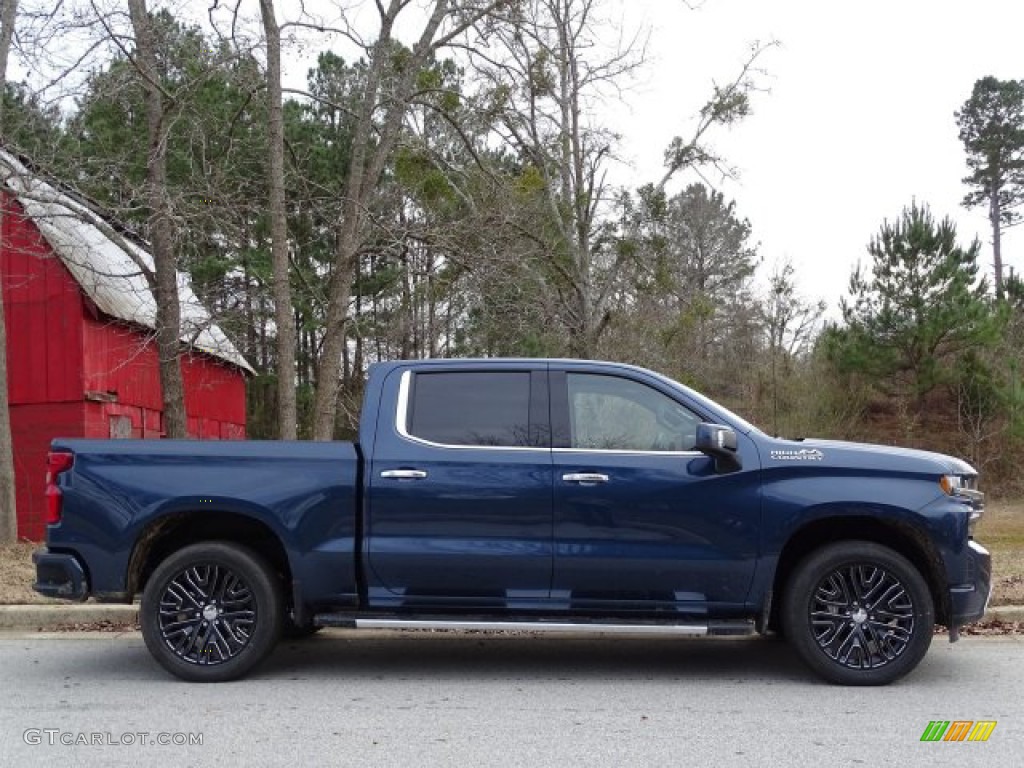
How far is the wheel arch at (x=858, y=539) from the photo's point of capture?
6.21m

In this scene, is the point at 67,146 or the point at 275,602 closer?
the point at 275,602

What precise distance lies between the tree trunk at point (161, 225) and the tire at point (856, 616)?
346 inches

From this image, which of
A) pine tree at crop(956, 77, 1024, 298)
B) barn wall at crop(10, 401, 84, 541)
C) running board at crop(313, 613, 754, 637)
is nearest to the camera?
running board at crop(313, 613, 754, 637)

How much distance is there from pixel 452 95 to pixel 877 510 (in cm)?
1157

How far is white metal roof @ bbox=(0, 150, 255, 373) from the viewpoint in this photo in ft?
41.3

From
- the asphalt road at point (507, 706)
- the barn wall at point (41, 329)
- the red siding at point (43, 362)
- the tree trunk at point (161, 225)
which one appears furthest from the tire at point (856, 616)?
the barn wall at point (41, 329)

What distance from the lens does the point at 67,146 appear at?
1349cm

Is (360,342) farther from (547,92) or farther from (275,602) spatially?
(275,602)

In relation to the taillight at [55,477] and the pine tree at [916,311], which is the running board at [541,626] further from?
the pine tree at [916,311]

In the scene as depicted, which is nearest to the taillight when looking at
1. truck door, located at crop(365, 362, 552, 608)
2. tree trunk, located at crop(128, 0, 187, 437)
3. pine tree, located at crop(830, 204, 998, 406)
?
truck door, located at crop(365, 362, 552, 608)

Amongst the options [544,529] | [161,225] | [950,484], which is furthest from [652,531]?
[161,225]

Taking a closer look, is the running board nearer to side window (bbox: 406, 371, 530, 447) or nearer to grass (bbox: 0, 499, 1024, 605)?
side window (bbox: 406, 371, 530, 447)

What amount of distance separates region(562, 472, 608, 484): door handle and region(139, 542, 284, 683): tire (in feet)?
6.46

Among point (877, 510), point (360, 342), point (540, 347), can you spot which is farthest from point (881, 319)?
point (877, 510)
